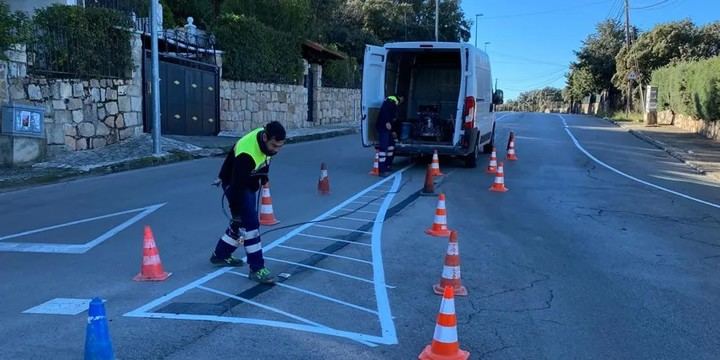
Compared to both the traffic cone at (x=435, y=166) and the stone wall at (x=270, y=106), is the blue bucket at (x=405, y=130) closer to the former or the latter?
the traffic cone at (x=435, y=166)

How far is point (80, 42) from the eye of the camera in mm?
14914

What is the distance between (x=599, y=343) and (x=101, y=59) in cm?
1436

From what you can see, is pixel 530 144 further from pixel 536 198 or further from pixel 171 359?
pixel 171 359

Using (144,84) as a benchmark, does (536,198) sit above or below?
below

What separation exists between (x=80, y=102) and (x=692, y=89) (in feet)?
77.8

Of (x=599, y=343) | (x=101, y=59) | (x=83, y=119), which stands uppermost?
(x=101, y=59)

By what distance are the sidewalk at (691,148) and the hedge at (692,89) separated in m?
1.10

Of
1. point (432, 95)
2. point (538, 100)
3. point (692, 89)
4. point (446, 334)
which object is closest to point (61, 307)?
point (446, 334)

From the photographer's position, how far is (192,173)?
1327 centimetres

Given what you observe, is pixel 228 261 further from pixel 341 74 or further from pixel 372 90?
pixel 341 74

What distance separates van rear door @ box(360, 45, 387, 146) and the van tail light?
6.91 ft

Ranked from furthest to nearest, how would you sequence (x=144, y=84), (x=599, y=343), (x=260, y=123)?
(x=260, y=123) < (x=144, y=84) < (x=599, y=343)

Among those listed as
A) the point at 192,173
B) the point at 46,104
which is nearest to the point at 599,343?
the point at 192,173

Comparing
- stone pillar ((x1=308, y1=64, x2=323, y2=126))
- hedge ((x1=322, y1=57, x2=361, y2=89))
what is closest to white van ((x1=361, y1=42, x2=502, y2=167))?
stone pillar ((x1=308, y1=64, x2=323, y2=126))
